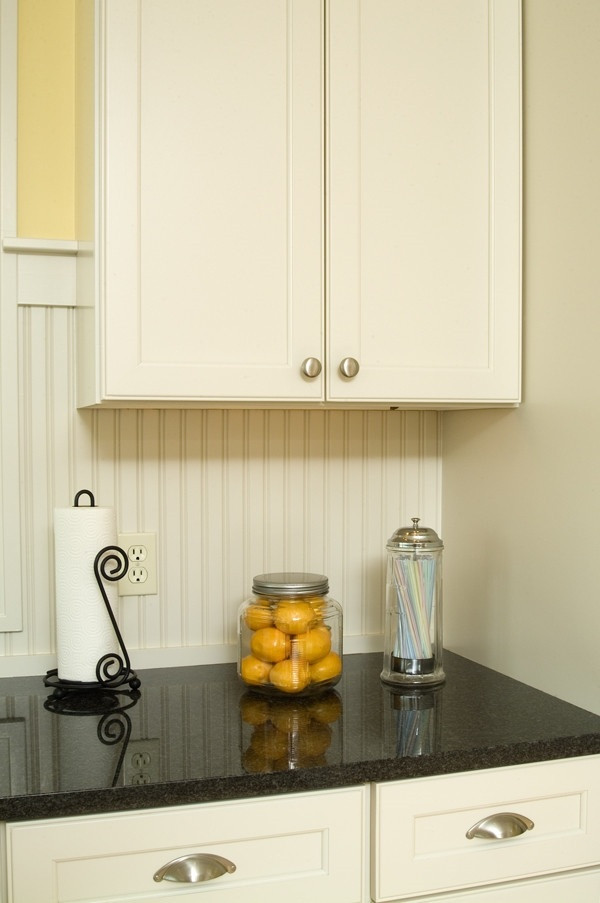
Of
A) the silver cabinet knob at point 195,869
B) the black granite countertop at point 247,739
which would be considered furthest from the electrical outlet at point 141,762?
the silver cabinet knob at point 195,869

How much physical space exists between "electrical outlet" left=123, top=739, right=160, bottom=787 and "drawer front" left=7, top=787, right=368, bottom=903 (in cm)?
4

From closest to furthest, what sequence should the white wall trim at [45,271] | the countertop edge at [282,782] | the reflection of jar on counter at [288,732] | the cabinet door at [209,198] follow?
the countertop edge at [282,782]
the reflection of jar on counter at [288,732]
the cabinet door at [209,198]
the white wall trim at [45,271]

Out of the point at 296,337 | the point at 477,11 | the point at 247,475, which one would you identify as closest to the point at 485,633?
the point at 247,475

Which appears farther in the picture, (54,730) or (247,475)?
(247,475)

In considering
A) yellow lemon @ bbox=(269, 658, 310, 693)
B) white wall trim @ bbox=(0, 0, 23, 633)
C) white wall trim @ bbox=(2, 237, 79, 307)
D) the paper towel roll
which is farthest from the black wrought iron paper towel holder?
white wall trim @ bbox=(2, 237, 79, 307)

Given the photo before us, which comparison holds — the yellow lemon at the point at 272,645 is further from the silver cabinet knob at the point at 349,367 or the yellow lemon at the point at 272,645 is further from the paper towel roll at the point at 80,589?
the silver cabinet knob at the point at 349,367

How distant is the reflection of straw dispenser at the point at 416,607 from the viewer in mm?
1522

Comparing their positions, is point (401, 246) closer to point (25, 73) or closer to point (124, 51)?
point (124, 51)

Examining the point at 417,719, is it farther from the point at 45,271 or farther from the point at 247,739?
the point at 45,271

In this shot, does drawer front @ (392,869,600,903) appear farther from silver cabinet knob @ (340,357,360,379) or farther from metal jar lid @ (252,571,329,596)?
silver cabinet knob @ (340,357,360,379)

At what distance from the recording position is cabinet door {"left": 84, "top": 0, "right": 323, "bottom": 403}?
1.33m

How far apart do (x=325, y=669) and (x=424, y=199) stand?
2.64 feet

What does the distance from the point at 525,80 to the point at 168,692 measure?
1.24 m

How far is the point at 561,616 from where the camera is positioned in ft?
4.75
